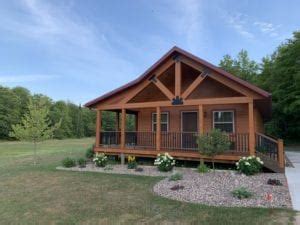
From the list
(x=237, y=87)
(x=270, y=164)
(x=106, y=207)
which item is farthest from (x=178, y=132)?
(x=106, y=207)

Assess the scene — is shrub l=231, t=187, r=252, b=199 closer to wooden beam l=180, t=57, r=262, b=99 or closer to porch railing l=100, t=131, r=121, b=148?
wooden beam l=180, t=57, r=262, b=99

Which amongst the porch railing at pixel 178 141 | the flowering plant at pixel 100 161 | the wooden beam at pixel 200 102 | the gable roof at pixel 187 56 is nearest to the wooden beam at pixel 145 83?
the gable roof at pixel 187 56

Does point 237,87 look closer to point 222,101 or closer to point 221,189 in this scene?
point 222,101

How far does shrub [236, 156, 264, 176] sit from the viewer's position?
8789mm

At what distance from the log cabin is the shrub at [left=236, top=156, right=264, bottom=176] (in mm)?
443

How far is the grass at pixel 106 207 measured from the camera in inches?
200

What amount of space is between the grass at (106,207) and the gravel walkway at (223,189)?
1.31 ft

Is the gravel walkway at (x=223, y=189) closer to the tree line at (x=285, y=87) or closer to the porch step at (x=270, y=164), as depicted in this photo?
the porch step at (x=270, y=164)

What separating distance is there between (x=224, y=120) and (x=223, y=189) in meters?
6.07

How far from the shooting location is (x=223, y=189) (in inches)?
278

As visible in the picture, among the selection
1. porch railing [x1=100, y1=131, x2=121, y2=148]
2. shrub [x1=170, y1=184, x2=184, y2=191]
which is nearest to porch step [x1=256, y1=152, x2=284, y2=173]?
shrub [x1=170, y1=184, x2=184, y2=191]

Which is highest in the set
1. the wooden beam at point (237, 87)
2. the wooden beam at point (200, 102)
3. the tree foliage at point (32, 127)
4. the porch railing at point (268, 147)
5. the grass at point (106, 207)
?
the wooden beam at point (237, 87)

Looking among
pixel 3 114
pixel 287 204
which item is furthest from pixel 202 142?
pixel 3 114

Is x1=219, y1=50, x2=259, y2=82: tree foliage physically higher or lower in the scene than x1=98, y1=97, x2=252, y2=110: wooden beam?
higher
